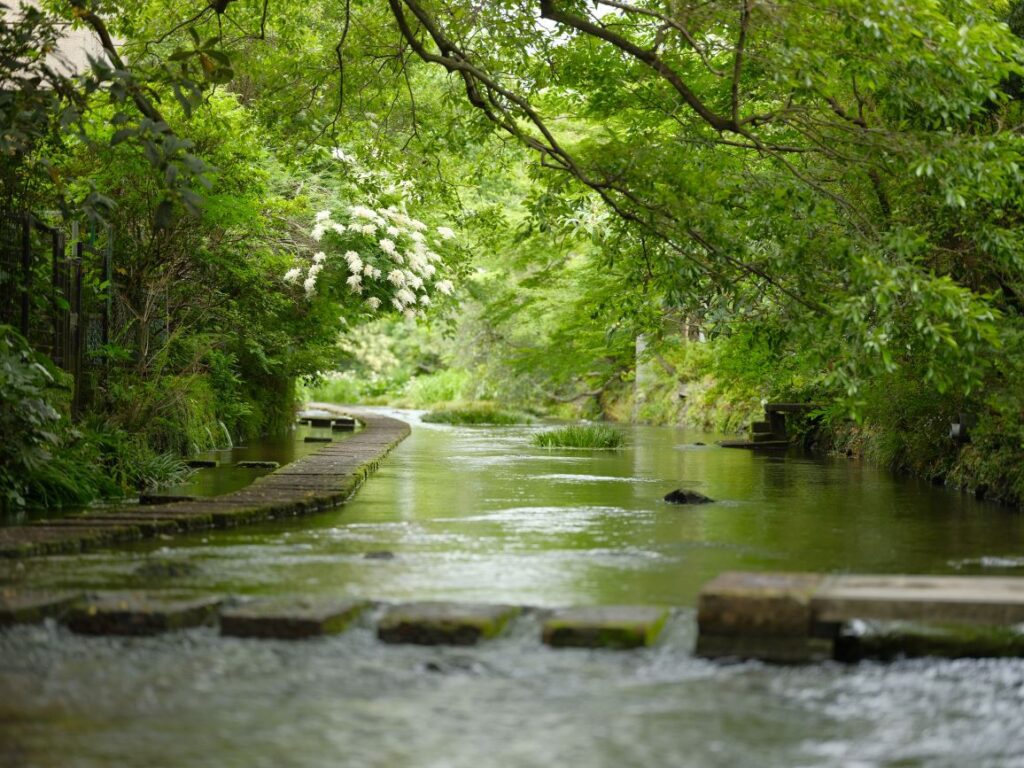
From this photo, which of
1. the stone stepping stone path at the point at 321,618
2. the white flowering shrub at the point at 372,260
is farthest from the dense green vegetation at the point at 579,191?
the stone stepping stone path at the point at 321,618

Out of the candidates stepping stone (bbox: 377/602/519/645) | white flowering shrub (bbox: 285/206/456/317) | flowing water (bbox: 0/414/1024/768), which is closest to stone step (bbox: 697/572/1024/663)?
flowing water (bbox: 0/414/1024/768)

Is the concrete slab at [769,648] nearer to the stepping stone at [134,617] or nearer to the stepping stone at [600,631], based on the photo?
the stepping stone at [600,631]

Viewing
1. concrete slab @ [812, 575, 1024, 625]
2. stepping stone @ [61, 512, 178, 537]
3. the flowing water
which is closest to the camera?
the flowing water

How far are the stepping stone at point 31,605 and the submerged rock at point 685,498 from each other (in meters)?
5.60

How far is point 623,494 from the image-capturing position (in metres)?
10.2

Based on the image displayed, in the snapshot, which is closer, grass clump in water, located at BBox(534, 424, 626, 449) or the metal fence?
the metal fence

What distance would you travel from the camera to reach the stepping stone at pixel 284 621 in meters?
4.45

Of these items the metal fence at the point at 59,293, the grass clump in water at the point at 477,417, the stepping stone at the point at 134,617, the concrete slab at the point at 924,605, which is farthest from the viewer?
the grass clump in water at the point at 477,417

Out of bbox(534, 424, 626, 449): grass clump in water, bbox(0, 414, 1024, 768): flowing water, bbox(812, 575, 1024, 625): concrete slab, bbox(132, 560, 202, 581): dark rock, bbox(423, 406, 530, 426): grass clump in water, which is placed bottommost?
bbox(0, 414, 1024, 768): flowing water

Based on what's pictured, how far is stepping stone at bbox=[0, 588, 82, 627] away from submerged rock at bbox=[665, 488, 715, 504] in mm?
5598

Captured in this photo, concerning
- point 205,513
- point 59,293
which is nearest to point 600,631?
point 205,513

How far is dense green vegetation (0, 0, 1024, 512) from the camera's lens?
8.43m

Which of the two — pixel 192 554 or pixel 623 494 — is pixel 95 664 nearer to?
pixel 192 554

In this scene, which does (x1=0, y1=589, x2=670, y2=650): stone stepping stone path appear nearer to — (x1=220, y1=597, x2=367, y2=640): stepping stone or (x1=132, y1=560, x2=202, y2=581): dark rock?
(x1=220, y1=597, x2=367, y2=640): stepping stone
